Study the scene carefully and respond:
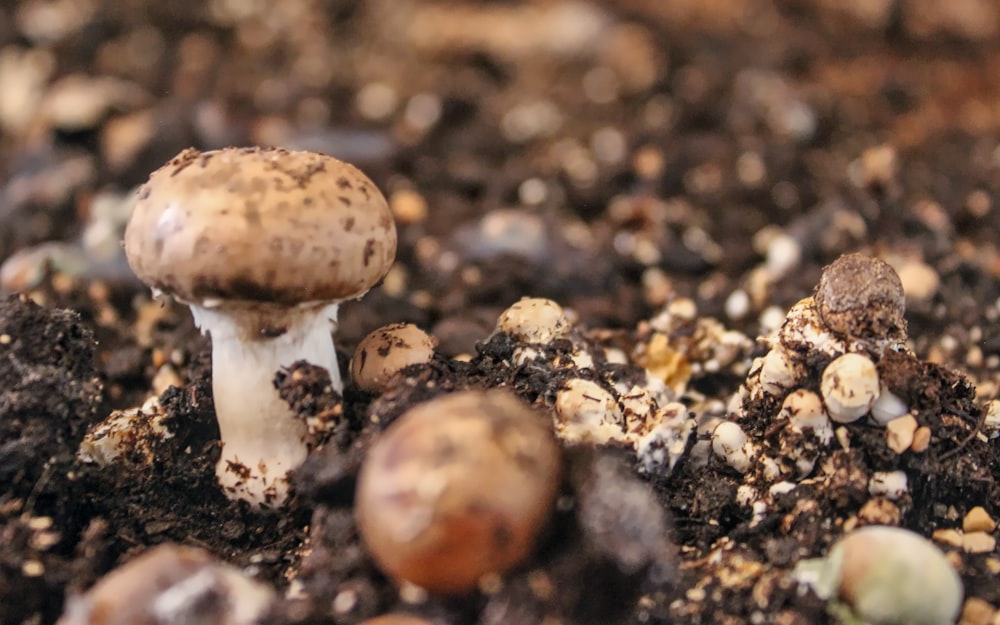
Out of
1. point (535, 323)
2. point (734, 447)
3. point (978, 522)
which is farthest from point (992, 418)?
point (535, 323)

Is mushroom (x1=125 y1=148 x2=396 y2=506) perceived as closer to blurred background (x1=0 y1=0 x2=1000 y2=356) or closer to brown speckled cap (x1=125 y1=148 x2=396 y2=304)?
brown speckled cap (x1=125 y1=148 x2=396 y2=304)

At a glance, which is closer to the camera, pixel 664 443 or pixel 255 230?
pixel 255 230

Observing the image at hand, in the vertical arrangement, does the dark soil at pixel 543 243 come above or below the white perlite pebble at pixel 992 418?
below

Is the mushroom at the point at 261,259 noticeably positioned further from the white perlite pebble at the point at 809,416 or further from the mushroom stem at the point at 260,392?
the white perlite pebble at the point at 809,416

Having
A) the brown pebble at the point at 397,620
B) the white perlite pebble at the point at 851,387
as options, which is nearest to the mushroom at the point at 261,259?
the brown pebble at the point at 397,620

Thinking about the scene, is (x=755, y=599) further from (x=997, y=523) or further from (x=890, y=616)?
(x=997, y=523)

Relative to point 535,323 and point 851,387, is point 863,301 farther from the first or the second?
point 535,323
